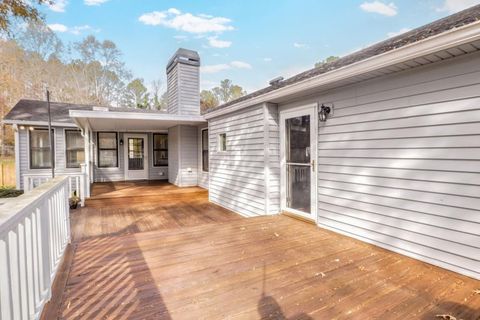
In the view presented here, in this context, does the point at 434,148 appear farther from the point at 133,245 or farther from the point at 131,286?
the point at 133,245

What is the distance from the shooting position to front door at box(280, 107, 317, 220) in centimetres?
405

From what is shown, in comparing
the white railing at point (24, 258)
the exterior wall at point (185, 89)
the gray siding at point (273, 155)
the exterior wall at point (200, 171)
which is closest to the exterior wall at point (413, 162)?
the gray siding at point (273, 155)

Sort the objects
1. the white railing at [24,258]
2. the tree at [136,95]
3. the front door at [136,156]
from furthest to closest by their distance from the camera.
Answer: the tree at [136,95] < the front door at [136,156] < the white railing at [24,258]

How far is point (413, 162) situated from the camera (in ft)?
9.06

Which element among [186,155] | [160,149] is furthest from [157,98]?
[186,155]

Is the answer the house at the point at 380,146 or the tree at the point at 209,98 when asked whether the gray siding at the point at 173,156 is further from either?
the tree at the point at 209,98

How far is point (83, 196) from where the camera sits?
641 cm

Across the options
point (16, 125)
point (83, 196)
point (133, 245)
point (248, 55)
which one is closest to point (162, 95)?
point (248, 55)

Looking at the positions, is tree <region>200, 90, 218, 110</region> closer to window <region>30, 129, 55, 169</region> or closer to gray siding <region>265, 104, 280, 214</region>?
window <region>30, 129, 55, 169</region>

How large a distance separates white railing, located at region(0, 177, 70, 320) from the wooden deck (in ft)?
0.91

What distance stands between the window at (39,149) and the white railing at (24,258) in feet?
25.8

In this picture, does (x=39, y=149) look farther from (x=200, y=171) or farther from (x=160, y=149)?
(x=200, y=171)

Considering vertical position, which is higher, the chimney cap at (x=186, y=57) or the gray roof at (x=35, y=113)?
the chimney cap at (x=186, y=57)

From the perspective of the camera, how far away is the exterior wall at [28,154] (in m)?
8.20
